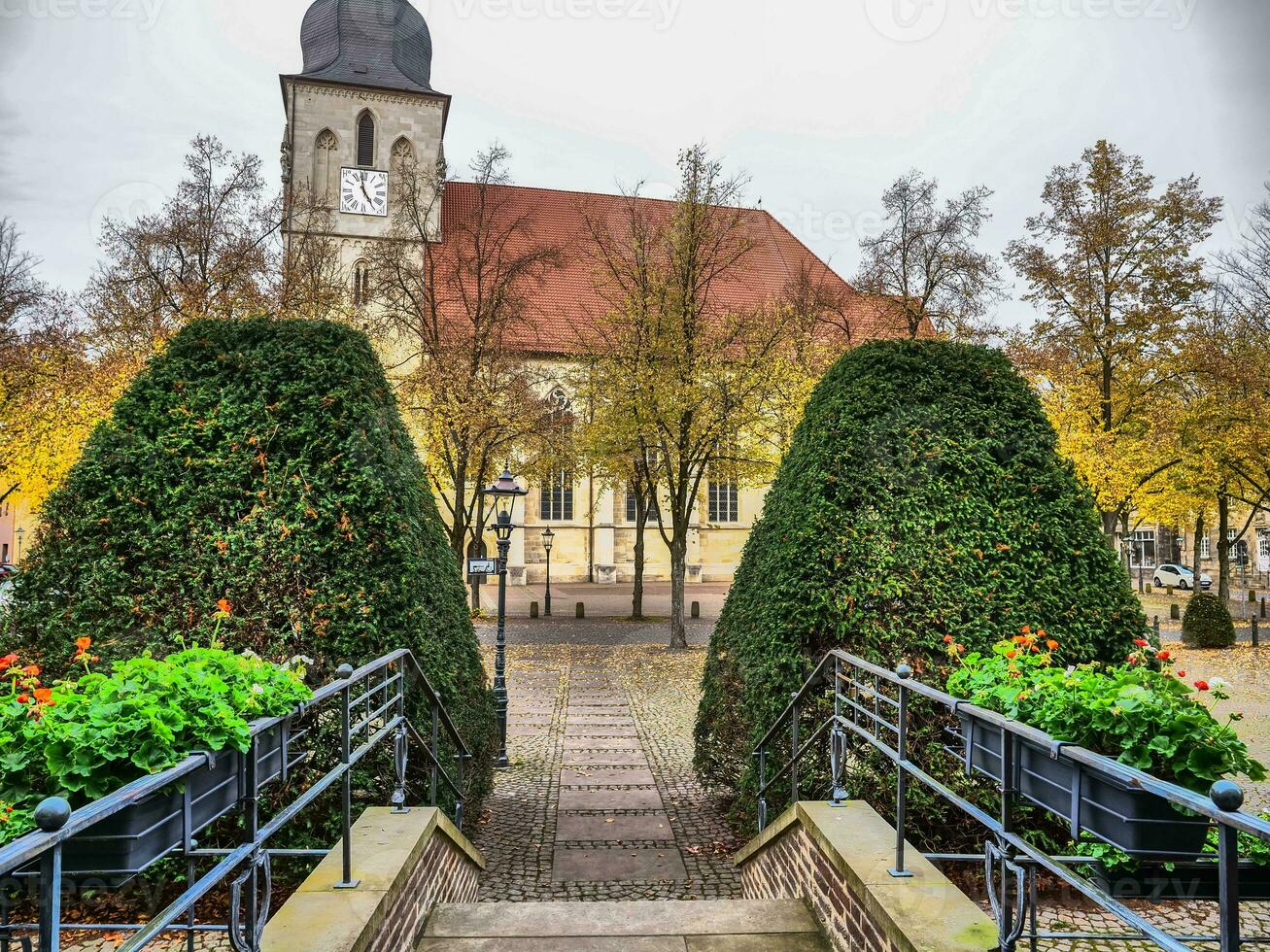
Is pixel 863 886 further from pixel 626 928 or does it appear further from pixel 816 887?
pixel 626 928

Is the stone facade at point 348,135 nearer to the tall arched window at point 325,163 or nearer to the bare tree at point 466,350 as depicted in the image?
the tall arched window at point 325,163

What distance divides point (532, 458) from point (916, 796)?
21.1m

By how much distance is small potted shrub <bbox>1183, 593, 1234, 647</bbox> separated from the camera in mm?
19141

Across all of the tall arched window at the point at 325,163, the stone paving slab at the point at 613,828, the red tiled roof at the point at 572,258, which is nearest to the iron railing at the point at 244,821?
the stone paving slab at the point at 613,828

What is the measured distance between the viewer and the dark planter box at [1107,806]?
7.29 feet

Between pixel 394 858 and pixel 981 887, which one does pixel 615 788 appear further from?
pixel 394 858

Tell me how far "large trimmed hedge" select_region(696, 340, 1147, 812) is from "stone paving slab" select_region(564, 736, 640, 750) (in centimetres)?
433

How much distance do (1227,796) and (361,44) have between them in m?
39.6

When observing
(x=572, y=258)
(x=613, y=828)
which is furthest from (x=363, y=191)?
(x=613, y=828)

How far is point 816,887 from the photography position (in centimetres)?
436

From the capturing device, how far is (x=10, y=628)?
5078mm

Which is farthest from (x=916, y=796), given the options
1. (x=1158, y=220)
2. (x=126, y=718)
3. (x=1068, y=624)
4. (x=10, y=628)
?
(x=1158, y=220)

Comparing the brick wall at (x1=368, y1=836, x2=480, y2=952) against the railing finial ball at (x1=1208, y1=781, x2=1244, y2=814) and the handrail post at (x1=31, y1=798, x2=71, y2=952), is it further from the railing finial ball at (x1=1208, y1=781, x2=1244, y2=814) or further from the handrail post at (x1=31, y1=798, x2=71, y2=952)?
the railing finial ball at (x1=1208, y1=781, x2=1244, y2=814)

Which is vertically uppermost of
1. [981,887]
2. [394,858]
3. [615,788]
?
[394,858]
